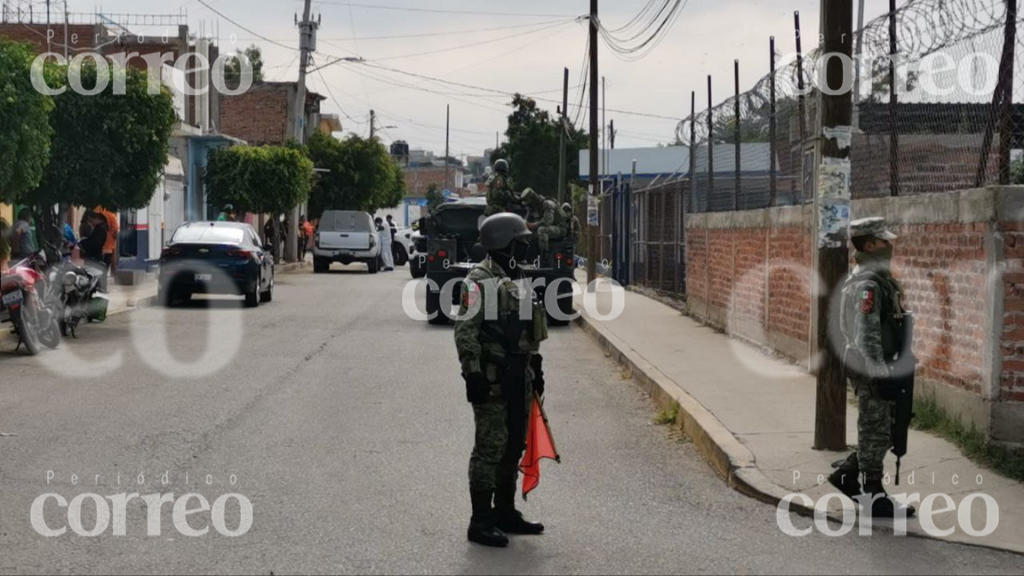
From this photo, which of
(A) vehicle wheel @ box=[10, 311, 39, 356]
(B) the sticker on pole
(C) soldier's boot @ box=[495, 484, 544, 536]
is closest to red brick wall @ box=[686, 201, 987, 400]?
(C) soldier's boot @ box=[495, 484, 544, 536]

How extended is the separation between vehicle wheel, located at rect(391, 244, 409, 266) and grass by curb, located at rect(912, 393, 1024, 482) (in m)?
38.4

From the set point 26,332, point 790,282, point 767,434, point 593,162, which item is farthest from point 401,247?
point 767,434

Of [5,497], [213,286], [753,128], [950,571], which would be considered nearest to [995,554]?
[950,571]

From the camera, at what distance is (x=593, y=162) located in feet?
100

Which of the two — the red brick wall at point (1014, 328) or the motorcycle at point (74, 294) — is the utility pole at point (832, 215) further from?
the motorcycle at point (74, 294)

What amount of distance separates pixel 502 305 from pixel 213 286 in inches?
671

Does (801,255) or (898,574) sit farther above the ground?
(801,255)

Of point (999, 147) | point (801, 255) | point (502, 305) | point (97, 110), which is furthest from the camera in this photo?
point (97, 110)

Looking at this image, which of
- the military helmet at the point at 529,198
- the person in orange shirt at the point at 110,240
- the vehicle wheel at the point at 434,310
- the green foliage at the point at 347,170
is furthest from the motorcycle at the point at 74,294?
the green foliage at the point at 347,170

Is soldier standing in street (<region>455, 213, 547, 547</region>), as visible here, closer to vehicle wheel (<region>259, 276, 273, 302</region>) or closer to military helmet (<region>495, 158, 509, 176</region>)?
military helmet (<region>495, 158, 509, 176</region>)

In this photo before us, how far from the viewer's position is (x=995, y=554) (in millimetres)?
6477

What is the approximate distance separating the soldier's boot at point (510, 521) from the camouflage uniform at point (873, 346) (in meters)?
1.81

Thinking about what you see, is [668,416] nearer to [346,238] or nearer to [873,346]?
[873,346]

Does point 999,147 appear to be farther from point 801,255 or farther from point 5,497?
point 5,497
